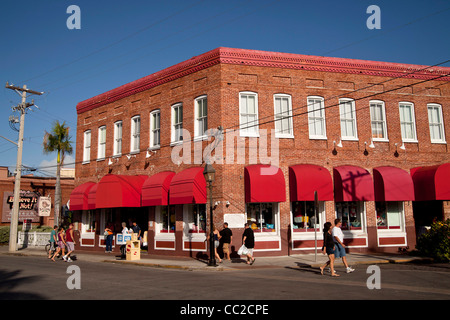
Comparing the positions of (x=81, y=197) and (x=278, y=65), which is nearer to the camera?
(x=278, y=65)

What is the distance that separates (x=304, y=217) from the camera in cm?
2052

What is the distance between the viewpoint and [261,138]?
20.3 m

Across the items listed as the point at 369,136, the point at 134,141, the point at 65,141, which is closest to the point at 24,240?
the point at 65,141

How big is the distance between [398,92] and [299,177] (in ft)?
27.5

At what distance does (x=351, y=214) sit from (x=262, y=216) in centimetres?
508

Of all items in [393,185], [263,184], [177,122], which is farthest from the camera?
[177,122]

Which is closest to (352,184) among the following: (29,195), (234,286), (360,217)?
(360,217)

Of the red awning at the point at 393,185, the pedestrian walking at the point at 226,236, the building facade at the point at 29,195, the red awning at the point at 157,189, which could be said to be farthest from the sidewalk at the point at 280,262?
the building facade at the point at 29,195

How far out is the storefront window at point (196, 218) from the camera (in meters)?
20.5

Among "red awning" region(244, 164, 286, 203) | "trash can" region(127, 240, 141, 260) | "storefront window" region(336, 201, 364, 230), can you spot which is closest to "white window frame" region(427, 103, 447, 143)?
"storefront window" region(336, 201, 364, 230)

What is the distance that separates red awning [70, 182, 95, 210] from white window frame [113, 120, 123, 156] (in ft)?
8.65

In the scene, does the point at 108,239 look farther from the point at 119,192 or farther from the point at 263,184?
the point at 263,184

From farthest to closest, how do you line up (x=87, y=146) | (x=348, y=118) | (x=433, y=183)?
1. (x=87, y=146)
2. (x=348, y=118)
3. (x=433, y=183)

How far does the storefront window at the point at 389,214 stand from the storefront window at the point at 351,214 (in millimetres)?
1127
